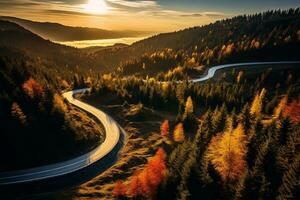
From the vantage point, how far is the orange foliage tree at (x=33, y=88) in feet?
311

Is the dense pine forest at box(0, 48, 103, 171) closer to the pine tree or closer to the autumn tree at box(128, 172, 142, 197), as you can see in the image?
the autumn tree at box(128, 172, 142, 197)

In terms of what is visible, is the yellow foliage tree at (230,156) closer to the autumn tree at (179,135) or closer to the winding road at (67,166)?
the autumn tree at (179,135)

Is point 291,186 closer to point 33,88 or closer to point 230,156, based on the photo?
point 230,156

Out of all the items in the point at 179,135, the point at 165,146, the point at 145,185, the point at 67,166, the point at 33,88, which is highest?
the point at 33,88

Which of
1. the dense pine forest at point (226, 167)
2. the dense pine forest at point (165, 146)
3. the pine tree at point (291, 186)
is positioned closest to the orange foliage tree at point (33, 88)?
the dense pine forest at point (165, 146)

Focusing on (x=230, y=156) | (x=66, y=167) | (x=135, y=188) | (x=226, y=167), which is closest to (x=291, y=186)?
(x=230, y=156)

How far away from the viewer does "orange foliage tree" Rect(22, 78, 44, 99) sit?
9488 cm

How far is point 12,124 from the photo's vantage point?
8044cm

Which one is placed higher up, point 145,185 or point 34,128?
point 34,128

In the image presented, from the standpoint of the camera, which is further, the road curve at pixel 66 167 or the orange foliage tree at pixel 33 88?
the orange foliage tree at pixel 33 88

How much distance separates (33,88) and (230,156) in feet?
216

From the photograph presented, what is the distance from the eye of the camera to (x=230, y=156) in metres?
61.0

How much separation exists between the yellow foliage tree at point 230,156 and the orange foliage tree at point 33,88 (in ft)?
185

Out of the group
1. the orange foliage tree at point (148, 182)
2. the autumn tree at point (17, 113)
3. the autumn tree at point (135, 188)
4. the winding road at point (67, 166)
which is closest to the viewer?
the orange foliage tree at point (148, 182)
